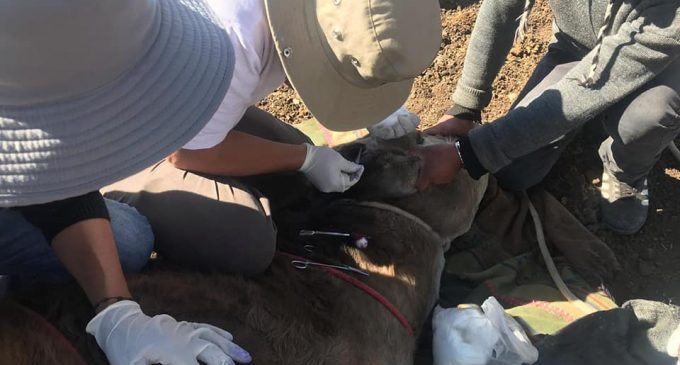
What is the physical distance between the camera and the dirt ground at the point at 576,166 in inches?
109

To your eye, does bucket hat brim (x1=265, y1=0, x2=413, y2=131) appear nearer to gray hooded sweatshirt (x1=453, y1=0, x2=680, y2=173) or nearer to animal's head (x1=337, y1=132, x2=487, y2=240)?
animal's head (x1=337, y1=132, x2=487, y2=240)

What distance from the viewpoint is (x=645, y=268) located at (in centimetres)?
276

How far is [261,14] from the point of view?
1.88m

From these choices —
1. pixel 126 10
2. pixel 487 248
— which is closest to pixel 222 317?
pixel 126 10

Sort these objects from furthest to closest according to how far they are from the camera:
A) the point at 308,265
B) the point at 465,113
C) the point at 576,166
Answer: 1. the point at 576,166
2. the point at 465,113
3. the point at 308,265

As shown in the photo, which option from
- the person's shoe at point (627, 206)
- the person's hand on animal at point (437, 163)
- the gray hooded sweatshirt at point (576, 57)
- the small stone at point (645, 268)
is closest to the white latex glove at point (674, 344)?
the small stone at point (645, 268)

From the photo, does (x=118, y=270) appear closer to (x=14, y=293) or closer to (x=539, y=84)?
(x=14, y=293)

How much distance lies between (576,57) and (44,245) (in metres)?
2.18

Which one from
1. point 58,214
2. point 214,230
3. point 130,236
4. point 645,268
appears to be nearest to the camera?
point 58,214

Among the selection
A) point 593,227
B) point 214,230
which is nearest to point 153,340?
point 214,230

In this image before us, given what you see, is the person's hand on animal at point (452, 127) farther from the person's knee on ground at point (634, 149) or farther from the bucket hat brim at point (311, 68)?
the bucket hat brim at point (311, 68)

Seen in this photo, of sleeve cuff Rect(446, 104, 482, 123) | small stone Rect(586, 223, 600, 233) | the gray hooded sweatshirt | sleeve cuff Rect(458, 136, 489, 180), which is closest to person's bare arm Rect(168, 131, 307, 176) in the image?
sleeve cuff Rect(458, 136, 489, 180)

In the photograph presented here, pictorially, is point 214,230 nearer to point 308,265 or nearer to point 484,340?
point 308,265

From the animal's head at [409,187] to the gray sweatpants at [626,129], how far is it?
0.98ft
